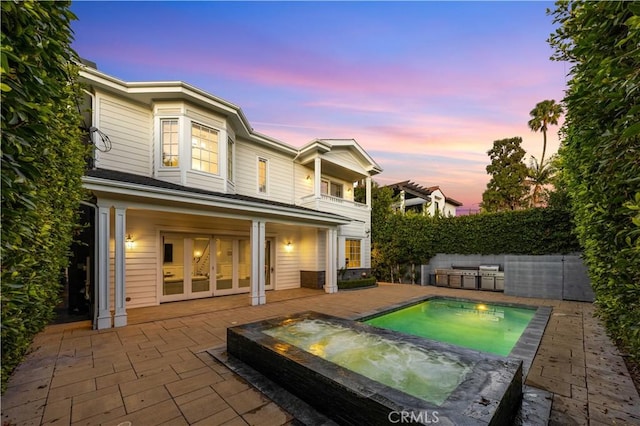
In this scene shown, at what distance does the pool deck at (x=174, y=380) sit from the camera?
2693mm

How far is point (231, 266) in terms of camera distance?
9906 millimetres

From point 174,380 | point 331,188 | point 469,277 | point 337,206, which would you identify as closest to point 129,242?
point 174,380

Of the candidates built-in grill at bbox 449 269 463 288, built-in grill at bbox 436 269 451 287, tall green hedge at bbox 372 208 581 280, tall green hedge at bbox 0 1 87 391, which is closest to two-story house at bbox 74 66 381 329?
tall green hedge at bbox 0 1 87 391

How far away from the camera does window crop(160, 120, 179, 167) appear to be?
809 cm

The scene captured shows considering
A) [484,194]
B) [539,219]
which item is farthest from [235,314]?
[484,194]

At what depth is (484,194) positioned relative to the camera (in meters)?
22.2

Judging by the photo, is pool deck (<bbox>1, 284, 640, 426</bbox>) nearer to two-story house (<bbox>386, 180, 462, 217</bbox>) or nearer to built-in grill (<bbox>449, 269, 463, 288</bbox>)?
built-in grill (<bbox>449, 269, 463, 288</bbox>)

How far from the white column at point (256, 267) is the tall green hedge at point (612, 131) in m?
7.19

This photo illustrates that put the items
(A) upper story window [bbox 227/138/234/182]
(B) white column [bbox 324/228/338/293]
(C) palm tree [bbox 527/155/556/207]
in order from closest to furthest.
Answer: (A) upper story window [bbox 227/138/234/182]
(B) white column [bbox 324/228/338/293]
(C) palm tree [bbox 527/155/556/207]

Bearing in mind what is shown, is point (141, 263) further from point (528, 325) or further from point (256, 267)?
point (528, 325)

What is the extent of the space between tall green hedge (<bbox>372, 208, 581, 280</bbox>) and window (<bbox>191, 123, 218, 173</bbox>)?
941cm

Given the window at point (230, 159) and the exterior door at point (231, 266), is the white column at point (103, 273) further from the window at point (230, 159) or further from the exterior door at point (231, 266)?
the window at point (230, 159)

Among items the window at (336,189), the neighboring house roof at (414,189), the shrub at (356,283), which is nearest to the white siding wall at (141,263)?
the shrub at (356,283)

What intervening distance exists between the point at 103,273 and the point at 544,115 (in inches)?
1099
